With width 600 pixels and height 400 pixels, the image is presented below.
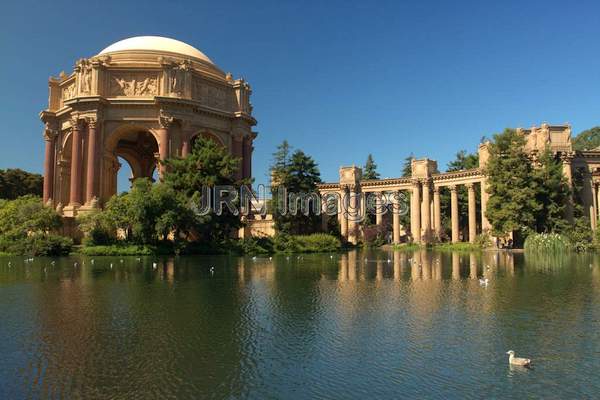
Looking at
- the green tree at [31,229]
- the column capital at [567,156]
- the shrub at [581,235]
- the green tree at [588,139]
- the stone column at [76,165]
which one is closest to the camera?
the green tree at [31,229]

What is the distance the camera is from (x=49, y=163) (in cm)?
5106

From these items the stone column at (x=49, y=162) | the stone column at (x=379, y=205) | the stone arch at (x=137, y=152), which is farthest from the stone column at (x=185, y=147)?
the stone column at (x=379, y=205)

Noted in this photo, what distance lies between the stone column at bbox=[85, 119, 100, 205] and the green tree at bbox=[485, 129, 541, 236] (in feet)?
120

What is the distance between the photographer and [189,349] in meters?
9.43

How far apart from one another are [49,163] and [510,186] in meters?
46.1

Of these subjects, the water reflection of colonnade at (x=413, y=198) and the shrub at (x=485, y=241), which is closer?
the shrub at (x=485, y=241)

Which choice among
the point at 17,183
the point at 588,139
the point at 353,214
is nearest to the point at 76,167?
the point at 17,183

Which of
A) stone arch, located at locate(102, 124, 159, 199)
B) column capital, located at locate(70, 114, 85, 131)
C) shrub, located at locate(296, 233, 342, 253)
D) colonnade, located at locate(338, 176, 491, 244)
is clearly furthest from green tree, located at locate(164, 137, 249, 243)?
colonnade, located at locate(338, 176, 491, 244)

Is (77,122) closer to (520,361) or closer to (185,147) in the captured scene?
(185,147)

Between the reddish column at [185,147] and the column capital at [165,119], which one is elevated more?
the column capital at [165,119]

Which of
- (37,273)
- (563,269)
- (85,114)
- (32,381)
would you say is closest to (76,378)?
(32,381)

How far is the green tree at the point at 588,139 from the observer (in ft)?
266

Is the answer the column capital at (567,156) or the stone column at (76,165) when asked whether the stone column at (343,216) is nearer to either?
the column capital at (567,156)

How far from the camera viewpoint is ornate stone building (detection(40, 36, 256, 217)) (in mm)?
45406
